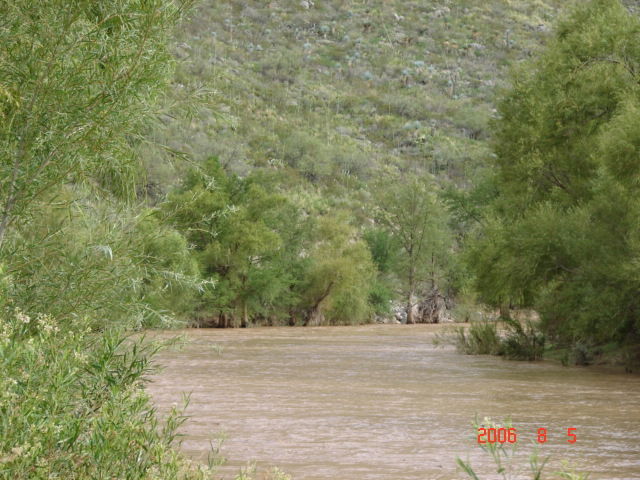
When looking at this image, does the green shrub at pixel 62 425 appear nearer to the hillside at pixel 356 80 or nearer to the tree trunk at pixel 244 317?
the tree trunk at pixel 244 317

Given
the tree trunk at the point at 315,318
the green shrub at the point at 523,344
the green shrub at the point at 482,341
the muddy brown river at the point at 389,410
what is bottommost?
the tree trunk at the point at 315,318

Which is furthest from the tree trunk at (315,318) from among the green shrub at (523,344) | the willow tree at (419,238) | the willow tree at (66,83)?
the willow tree at (66,83)

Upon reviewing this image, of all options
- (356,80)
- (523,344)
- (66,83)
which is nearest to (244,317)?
(523,344)

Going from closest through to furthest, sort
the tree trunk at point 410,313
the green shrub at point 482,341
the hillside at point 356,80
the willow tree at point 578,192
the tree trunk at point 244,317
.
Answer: the willow tree at point 578,192 < the green shrub at point 482,341 < the tree trunk at point 244,317 < the tree trunk at point 410,313 < the hillside at point 356,80

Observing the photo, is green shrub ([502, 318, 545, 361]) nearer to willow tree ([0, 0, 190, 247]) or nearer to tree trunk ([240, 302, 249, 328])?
willow tree ([0, 0, 190, 247])

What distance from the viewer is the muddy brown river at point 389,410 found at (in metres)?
10.6

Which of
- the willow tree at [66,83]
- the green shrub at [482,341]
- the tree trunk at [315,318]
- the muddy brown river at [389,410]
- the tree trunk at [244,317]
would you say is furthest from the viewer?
the tree trunk at [315,318]

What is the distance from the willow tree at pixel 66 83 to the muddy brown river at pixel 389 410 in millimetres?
2052

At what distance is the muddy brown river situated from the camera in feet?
Result: 34.8

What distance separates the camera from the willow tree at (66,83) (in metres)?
6.82

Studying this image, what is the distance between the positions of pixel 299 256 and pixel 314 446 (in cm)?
4076

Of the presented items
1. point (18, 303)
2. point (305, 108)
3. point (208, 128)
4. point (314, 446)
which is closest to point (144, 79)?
point (18, 303)

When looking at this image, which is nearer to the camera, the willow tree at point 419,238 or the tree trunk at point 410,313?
the tree trunk at point 410,313

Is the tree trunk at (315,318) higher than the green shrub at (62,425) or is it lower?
lower
